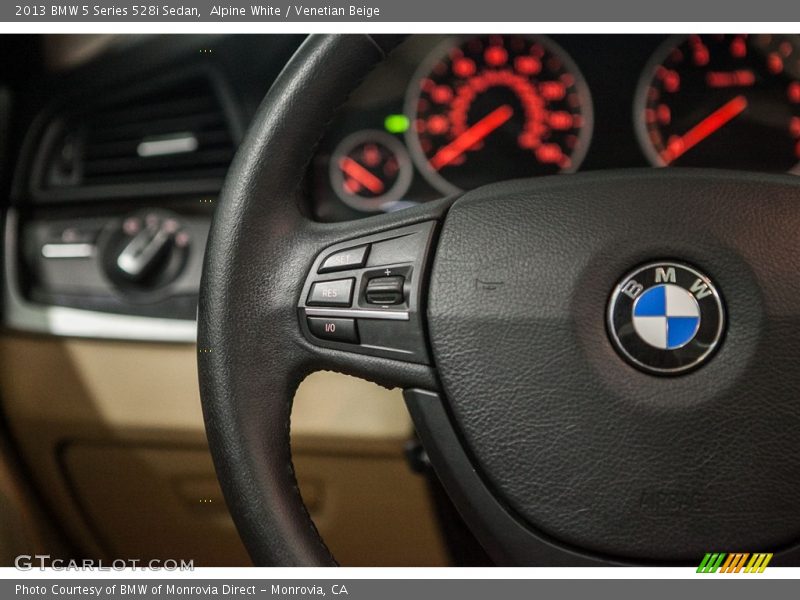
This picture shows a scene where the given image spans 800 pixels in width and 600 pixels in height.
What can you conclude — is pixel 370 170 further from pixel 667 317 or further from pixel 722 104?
pixel 667 317

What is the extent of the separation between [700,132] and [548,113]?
0.23 m

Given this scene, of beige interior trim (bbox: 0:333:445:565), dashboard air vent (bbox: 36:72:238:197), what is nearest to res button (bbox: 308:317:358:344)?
beige interior trim (bbox: 0:333:445:565)

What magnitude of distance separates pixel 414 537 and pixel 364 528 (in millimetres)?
64

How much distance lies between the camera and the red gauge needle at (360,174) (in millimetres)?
1271

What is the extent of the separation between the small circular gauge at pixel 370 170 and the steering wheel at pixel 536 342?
612 millimetres

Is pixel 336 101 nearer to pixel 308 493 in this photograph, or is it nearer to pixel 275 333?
pixel 275 333

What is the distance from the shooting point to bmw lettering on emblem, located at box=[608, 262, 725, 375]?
578mm

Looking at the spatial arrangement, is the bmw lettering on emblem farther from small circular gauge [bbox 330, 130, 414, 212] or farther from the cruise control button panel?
small circular gauge [bbox 330, 130, 414, 212]

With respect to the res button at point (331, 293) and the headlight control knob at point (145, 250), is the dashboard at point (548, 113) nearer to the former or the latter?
the headlight control knob at point (145, 250)

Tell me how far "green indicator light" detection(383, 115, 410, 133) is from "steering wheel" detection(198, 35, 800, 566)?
0.62 meters

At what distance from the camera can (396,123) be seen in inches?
50.3

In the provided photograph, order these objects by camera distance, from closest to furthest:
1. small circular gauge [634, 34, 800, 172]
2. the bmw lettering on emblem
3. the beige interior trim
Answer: the bmw lettering on emblem < the beige interior trim < small circular gauge [634, 34, 800, 172]

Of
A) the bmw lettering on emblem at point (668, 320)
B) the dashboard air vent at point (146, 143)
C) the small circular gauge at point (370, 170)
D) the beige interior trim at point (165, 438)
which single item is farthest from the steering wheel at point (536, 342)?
the small circular gauge at point (370, 170)

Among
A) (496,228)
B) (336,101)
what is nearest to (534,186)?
(496,228)
